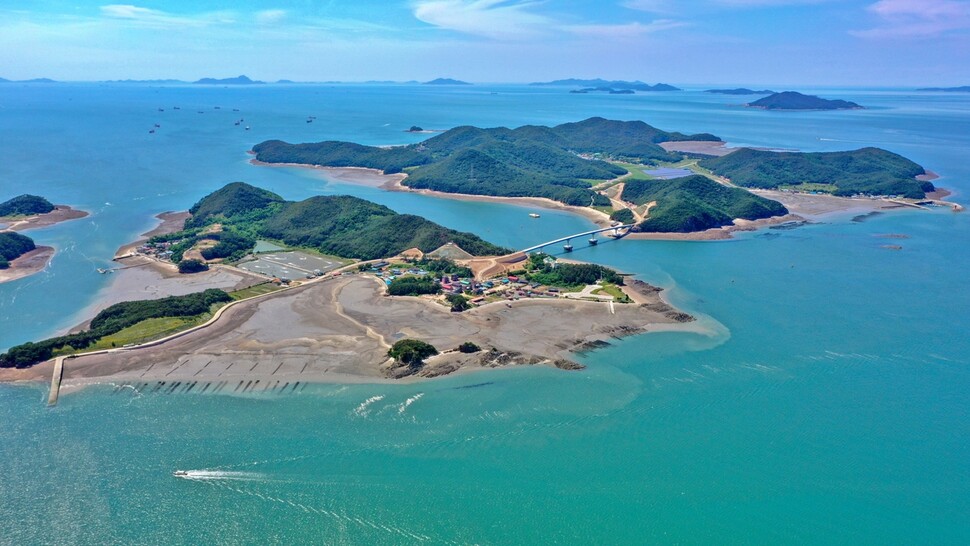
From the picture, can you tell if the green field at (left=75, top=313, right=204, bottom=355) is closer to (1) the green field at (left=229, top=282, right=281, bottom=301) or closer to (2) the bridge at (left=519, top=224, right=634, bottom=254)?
(1) the green field at (left=229, top=282, right=281, bottom=301)

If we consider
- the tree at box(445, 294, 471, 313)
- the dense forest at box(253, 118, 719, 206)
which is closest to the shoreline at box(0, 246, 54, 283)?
the tree at box(445, 294, 471, 313)

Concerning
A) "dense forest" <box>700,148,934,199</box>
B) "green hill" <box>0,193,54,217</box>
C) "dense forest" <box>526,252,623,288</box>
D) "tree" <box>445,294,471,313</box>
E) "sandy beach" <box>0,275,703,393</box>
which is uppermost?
"dense forest" <box>700,148,934,199</box>

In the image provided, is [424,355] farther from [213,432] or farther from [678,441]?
[678,441]

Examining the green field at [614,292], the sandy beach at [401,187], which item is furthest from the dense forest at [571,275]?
the sandy beach at [401,187]

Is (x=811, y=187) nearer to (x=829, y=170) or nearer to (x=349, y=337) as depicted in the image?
(x=829, y=170)

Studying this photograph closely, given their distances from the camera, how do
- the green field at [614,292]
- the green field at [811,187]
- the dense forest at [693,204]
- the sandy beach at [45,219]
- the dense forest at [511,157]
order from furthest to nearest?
the dense forest at [511,157]
the green field at [811,187]
the sandy beach at [45,219]
the dense forest at [693,204]
the green field at [614,292]

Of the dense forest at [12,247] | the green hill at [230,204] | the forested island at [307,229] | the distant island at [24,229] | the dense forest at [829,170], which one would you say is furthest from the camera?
the dense forest at [829,170]

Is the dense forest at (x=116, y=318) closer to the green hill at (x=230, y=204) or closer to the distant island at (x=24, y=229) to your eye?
the distant island at (x=24, y=229)
